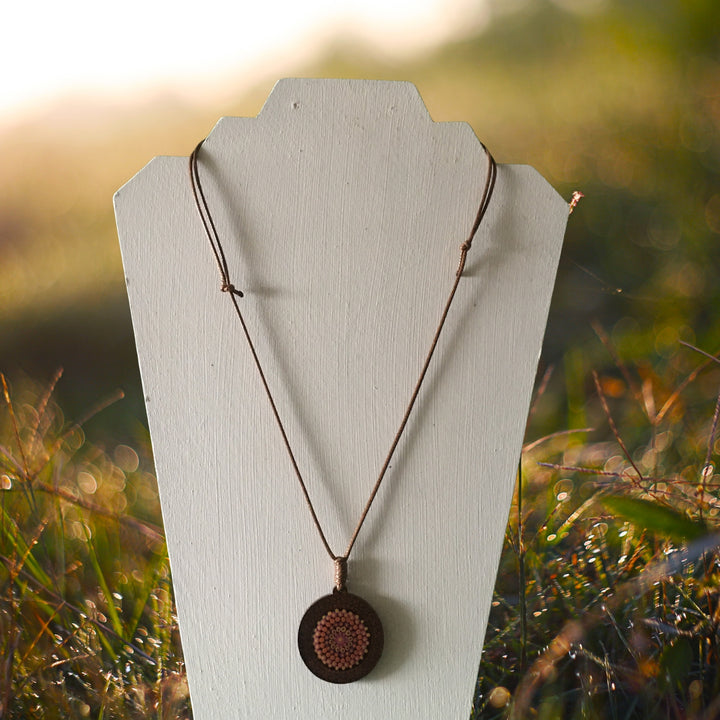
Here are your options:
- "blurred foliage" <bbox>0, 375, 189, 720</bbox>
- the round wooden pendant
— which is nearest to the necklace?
the round wooden pendant

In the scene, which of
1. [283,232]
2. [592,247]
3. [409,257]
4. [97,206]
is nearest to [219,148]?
[283,232]

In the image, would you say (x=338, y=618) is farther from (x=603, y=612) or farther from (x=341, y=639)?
(x=603, y=612)

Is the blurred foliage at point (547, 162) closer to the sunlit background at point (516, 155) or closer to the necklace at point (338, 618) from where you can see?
the sunlit background at point (516, 155)

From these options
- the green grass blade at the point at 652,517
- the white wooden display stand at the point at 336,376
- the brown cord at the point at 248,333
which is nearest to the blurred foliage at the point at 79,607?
the white wooden display stand at the point at 336,376

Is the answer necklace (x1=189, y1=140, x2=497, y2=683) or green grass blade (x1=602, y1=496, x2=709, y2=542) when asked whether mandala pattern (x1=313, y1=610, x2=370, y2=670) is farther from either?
green grass blade (x1=602, y1=496, x2=709, y2=542)

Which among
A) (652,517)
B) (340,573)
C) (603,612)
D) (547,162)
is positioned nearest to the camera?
(652,517)

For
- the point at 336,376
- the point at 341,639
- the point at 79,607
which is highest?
the point at 336,376

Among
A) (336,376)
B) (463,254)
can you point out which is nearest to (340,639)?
(336,376)
